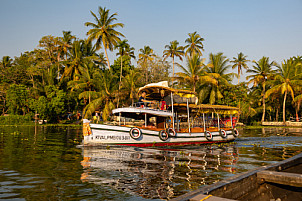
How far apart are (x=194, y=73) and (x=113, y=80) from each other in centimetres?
1359

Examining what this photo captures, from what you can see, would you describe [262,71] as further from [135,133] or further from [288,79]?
[135,133]

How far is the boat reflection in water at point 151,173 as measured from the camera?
7.21m

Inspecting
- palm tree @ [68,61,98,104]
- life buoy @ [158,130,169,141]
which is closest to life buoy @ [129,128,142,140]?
life buoy @ [158,130,169,141]

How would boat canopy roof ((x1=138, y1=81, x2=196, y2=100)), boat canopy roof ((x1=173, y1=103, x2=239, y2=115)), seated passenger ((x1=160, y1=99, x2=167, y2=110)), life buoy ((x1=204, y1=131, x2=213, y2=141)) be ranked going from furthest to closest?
life buoy ((x1=204, y1=131, x2=213, y2=141)), boat canopy roof ((x1=173, y1=103, x2=239, y2=115)), seated passenger ((x1=160, y1=99, x2=167, y2=110)), boat canopy roof ((x1=138, y1=81, x2=196, y2=100))

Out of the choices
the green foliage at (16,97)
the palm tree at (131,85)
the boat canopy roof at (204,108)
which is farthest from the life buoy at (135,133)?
the green foliage at (16,97)

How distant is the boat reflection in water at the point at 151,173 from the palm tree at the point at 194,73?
29390 millimetres

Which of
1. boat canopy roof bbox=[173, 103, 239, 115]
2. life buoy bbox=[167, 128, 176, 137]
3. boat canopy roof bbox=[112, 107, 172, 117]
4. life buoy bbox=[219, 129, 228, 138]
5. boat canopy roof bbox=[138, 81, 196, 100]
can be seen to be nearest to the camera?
boat canopy roof bbox=[112, 107, 172, 117]

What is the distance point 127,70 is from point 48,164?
42.3m

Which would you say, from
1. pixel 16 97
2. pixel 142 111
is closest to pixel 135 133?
pixel 142 111

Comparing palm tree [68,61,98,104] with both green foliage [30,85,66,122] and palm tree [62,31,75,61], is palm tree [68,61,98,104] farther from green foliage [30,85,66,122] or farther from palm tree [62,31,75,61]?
palm tree [62,31,75,61]

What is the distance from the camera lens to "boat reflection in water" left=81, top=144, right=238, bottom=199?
7.21m

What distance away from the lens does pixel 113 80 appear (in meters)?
42.7

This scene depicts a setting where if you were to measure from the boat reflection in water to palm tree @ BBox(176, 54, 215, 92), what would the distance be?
29.4 meters

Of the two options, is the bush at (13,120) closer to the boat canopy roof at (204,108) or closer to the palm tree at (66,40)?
the palm tree at (66,40)
